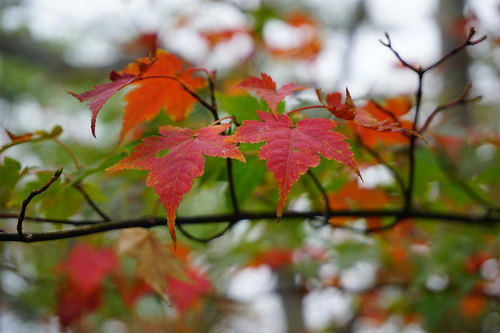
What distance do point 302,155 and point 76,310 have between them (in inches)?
45.6

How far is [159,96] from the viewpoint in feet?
1.87

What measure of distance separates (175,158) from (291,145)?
Answer: 0.11m

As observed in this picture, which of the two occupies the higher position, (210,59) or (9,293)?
(210,59)

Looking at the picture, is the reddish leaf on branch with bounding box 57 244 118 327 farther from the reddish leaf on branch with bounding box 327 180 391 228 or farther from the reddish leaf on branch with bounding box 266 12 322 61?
the reddish leaf on branch with bounding box 266 12 322 61

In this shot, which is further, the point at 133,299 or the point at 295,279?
the point at 295,279

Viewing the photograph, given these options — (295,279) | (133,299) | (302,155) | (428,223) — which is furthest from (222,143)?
(295,279)

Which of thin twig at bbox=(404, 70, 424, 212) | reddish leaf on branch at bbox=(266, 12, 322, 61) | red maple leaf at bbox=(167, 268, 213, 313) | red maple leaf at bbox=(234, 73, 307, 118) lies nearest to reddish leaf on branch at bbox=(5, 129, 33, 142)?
red maple leaf at bbox=(234, 73, 307, 118)

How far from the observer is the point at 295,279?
4.98 feet

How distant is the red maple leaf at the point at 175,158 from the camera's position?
0.36 m

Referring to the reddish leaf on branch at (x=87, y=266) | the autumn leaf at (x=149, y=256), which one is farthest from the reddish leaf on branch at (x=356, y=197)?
the reddish leaf on branch at (x=87, y=266)

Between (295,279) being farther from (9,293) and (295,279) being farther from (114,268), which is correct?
(9,293)

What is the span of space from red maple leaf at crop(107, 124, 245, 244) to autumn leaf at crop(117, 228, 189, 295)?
0.71 ft

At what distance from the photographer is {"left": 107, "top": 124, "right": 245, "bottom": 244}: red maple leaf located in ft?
1.18

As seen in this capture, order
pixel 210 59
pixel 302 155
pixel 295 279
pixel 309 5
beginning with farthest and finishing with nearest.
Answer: pixel 309 5
pixel 210 59
pixel 295 279
pixel 302 155
